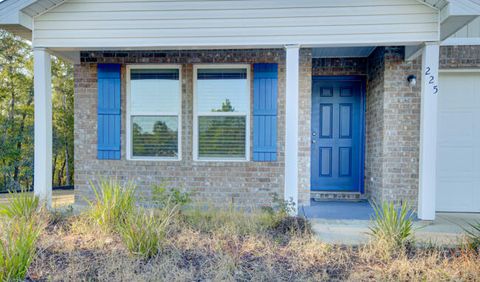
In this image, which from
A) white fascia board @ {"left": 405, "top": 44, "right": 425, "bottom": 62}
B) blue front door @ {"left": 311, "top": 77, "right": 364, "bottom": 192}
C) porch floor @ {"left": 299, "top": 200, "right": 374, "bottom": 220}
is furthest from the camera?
blue front door @ {"left": 311, "top": 77, "right": 364, "bottom": 192}

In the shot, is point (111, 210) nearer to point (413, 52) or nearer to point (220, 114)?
point (220, 114)

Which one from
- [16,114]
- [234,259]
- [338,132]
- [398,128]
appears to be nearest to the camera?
[234,259]

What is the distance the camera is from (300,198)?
16.1 feet

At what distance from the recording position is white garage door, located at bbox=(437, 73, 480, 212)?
4676 millimetres

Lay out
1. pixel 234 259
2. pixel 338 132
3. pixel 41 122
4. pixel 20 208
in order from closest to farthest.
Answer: pixel 234 259 → pixel 20 208 → pixel 41 122 → pixel 338 132

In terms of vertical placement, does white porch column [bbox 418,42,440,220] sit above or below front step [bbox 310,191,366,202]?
above

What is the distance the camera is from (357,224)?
3.99 metres

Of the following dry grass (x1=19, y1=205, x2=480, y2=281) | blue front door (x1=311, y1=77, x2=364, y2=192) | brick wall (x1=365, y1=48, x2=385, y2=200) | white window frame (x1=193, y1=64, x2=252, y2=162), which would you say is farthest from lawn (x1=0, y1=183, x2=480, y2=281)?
blue front door (x1=311, y1=77, x2=364, y2=192)

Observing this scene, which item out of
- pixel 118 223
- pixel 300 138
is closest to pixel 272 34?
pixel 300 138

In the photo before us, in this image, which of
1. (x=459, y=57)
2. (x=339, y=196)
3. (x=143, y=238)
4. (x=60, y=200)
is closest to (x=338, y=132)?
(x=339, y=196)

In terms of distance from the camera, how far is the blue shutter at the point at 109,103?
4.89 meters

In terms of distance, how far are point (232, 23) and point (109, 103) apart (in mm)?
2398

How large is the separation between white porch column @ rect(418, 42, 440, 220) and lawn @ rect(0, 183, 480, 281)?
0.93 m

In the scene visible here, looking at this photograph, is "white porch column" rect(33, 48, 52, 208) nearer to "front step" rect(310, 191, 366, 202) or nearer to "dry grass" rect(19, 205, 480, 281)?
"dry grass" rect(19, 205, 480, 281)
